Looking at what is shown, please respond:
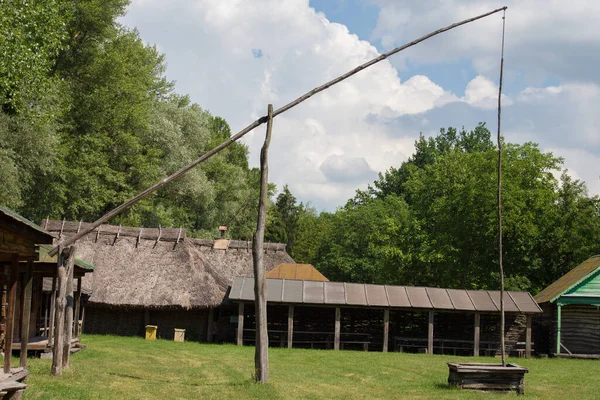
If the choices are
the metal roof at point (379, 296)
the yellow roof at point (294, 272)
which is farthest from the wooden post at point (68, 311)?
the yellow roof at point (294, 272)

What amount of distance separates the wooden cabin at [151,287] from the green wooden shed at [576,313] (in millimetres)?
13883

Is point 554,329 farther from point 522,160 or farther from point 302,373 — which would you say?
point 302,373

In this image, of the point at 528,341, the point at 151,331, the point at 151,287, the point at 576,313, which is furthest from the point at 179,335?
the point at 576,313

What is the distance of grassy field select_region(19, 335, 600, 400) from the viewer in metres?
14.7

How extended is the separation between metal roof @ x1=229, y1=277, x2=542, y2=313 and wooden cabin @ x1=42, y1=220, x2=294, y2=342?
243 centimetres

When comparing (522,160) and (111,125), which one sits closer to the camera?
(111,125)

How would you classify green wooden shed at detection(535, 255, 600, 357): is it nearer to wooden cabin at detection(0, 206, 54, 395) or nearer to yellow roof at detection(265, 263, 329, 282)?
yellow roof at detection(265, 263, 329, 282)

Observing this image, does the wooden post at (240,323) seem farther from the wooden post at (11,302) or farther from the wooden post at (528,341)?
the wooden post at (11,302)

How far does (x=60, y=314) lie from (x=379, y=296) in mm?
17217

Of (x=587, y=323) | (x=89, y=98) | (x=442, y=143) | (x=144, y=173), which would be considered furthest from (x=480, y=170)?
(x=442, y=143)

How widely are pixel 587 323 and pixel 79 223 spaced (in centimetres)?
2371

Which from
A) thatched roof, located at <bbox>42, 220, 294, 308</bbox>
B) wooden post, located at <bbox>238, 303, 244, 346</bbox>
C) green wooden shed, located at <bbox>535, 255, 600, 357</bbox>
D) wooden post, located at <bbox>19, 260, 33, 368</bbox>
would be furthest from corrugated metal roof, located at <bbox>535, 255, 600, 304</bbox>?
wooden post, located at <bbox>19, 260, 33, 368</bbox>

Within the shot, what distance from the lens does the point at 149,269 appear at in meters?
34.4

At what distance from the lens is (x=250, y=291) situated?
30.3 meters
